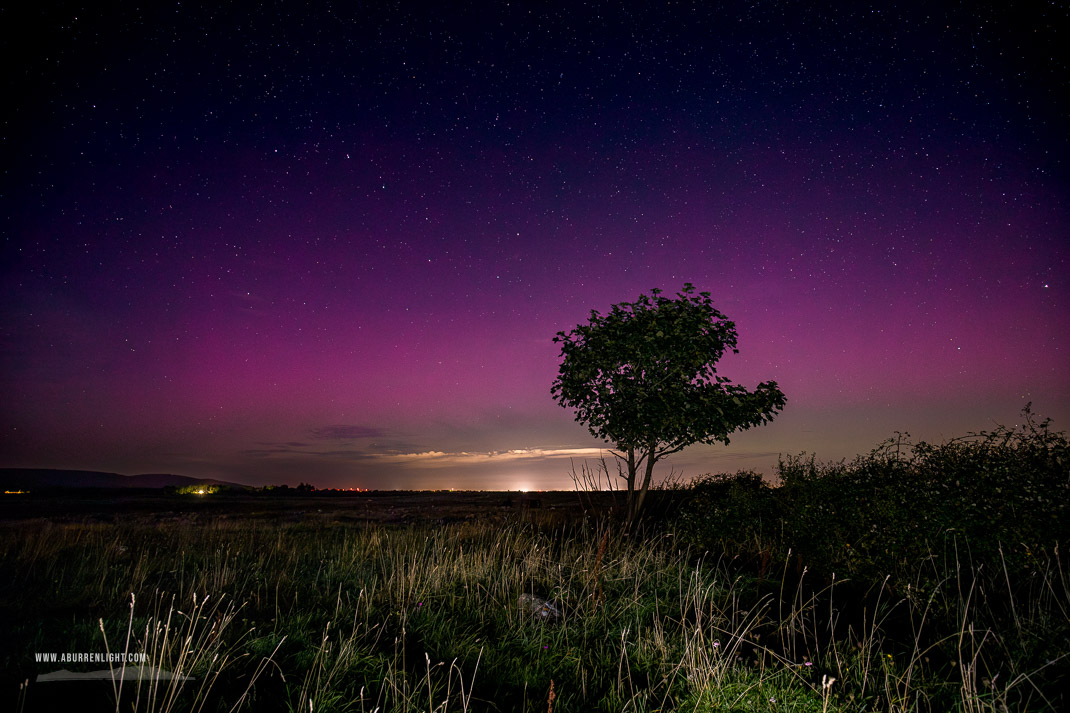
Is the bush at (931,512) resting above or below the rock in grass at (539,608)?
above

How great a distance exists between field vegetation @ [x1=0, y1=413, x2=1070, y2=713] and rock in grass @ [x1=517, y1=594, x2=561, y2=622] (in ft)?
0.20

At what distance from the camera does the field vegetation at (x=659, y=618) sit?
3.95m

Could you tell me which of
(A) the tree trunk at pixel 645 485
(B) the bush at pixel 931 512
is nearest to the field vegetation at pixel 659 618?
(B) the bush at pixel 931 512

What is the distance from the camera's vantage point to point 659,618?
621 cm

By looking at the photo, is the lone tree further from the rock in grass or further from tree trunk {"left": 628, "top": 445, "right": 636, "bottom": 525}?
the rock in grass

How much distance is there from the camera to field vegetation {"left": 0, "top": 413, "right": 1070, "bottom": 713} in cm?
395

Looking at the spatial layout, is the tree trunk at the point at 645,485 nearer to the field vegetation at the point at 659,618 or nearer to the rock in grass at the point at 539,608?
the field vegetation at the point at 659,618

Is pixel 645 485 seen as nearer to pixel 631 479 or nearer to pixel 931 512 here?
pixel 631 479

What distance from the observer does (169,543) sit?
12336 mm

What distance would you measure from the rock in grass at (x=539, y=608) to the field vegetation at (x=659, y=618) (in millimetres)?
61

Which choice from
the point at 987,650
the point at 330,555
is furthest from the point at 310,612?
the point at 987,650

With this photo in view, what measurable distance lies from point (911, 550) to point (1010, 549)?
1089 millimetres

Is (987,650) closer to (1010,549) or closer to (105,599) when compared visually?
(1010,549)

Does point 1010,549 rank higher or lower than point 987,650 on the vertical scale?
higher
